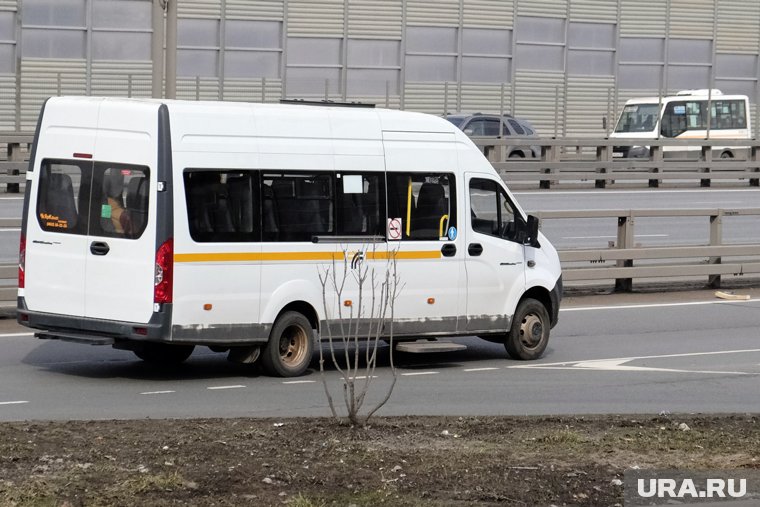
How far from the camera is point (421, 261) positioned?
45.3ft

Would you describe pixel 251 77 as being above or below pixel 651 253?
above

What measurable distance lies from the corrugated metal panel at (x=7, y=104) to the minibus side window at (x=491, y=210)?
21506 millimetres

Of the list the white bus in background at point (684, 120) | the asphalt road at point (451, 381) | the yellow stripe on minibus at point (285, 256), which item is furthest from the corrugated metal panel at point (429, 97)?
the yellow stripe on minibus at point (285, 256)

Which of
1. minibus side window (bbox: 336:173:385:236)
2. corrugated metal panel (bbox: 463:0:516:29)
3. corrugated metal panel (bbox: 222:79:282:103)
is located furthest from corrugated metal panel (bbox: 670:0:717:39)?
minibus side window (bbox: 336:173:385:236)

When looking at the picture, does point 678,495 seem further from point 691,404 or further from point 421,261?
point 421,261

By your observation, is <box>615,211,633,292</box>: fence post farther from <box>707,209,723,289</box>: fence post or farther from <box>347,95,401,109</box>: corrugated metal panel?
<box>347,95,401,109</box>: corrugated metal panel

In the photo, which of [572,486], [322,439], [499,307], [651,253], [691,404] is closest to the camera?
[572,486]

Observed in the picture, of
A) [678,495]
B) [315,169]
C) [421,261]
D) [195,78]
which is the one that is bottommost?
[678,495]

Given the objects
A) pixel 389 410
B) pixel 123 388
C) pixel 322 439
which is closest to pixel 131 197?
pixel 123 388

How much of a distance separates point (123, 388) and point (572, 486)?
5.32 m

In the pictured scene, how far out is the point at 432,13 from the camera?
48.3 m

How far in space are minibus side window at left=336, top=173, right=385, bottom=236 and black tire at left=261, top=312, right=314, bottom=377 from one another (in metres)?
0.94

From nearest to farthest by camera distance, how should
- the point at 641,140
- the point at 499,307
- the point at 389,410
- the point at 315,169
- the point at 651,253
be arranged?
the point at 389,410, the point at 315,169, the point at 499,307, the point at 651,253, the point at 641,140

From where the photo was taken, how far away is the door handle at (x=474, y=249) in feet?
46.6
